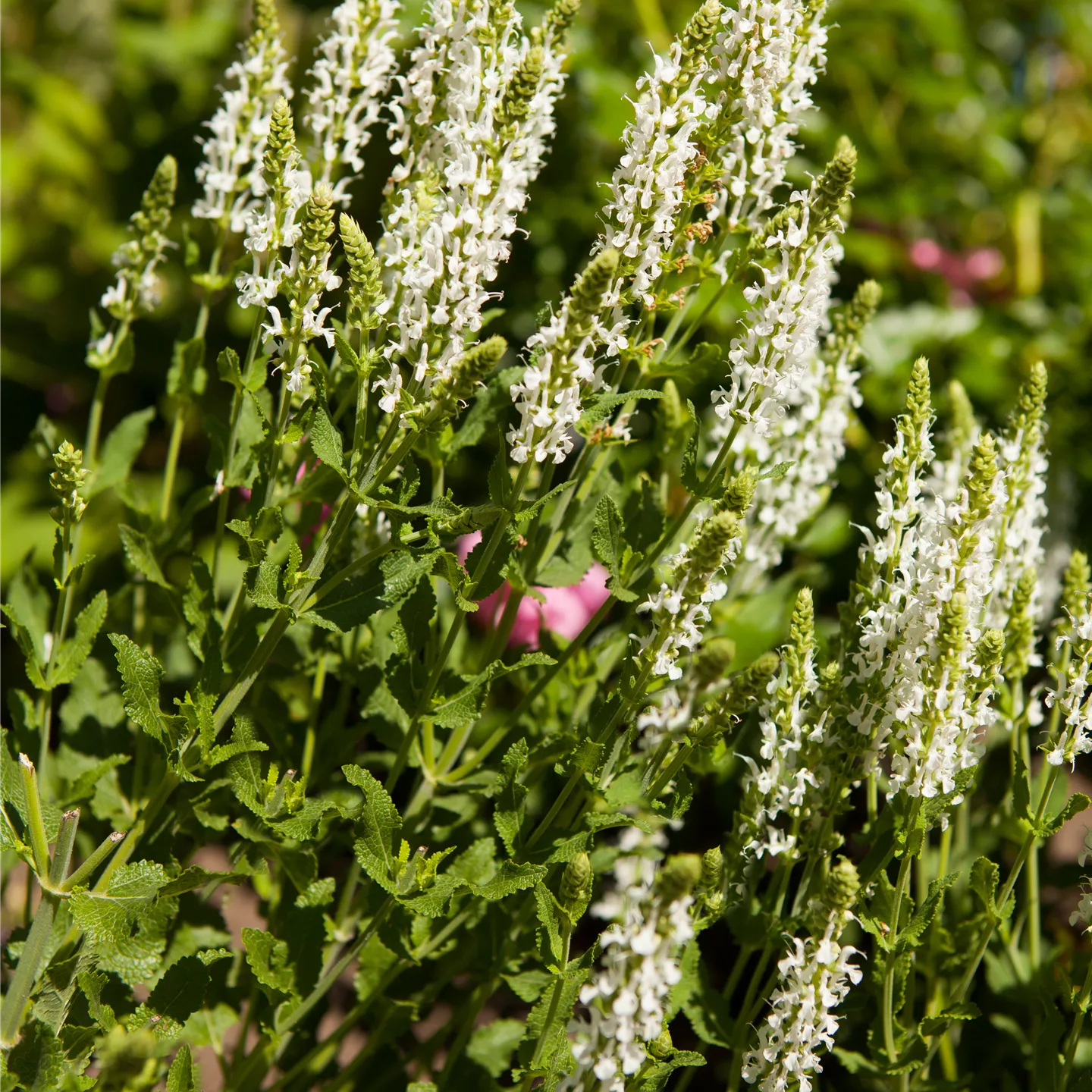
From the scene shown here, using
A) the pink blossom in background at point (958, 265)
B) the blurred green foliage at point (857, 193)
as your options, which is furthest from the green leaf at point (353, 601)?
the pink blossom in background at point (958, 265)

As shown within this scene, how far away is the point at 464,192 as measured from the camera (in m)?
0.76

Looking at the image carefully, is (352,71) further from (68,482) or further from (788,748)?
(788,748)

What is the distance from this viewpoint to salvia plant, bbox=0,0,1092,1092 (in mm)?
737

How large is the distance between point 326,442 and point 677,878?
0.37 m

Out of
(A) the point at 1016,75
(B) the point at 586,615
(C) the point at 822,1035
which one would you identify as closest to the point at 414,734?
(C) the point at 822,1035

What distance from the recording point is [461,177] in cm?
73

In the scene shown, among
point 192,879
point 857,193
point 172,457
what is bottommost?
point 192,879

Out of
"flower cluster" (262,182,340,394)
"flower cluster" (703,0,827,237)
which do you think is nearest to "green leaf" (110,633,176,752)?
"flower cluster" (262,182,340,394)

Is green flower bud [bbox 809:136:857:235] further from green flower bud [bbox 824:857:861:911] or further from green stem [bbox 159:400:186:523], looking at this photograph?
green stem [bbox 159:400:186:523]

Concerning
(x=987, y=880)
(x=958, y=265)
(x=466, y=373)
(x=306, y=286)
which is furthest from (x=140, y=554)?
(x=958, y=265)

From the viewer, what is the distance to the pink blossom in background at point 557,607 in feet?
3.95

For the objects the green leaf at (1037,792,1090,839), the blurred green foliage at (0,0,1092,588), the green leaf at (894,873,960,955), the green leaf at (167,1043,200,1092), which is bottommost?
the green leaf at (167,1043,200,1092)

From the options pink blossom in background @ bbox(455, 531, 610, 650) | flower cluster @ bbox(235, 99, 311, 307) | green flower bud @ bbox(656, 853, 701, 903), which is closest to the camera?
green flower bud @ bbox(656, 853, 701, 903)

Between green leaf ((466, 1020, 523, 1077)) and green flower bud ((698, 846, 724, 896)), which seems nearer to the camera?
green flower bud ((698, 846, 724, 896))
